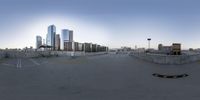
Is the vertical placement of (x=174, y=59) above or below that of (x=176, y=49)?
below

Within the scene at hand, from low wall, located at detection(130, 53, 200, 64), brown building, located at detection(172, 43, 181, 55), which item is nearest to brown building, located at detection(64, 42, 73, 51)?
brown building, located at detection(172, 43, 181, 55)

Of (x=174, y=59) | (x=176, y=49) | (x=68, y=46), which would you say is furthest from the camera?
(x=68, y=46)

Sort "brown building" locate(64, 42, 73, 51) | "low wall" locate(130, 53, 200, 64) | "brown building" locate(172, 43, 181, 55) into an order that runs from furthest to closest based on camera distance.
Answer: "brown building" locate(64, 42, 73, 51), "brown building" locate(172, 43, 181, 55), "low wall" locate(130, 53, 200, 64)

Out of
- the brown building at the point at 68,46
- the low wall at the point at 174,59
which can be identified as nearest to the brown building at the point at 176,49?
the low wall at the point at 174,59

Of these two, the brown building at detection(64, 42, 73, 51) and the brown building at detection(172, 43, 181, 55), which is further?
the brown building at detection(64, 42, 73, 51)

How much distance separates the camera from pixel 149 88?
9.51 metres

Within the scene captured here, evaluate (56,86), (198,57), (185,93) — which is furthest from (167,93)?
(198,57)

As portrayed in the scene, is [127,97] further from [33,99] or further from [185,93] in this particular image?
[33,99]

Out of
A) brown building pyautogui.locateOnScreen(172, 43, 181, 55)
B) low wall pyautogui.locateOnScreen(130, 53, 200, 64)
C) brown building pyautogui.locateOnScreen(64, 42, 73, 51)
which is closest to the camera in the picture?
low wall pyautogui.locateOnScreen(130, 53, 200, 64)

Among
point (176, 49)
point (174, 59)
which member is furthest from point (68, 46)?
point (174, 59)

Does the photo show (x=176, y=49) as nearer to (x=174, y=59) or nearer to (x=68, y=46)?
(x=174, y=59)

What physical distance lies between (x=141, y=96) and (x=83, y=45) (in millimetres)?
90004

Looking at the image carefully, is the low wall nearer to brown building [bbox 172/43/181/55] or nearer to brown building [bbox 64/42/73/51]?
brown building [bbox 172/43/181/55]

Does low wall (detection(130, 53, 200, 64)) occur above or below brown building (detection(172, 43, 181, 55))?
below
